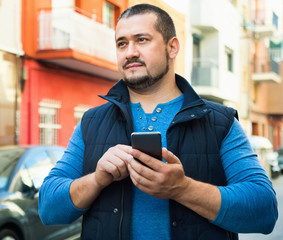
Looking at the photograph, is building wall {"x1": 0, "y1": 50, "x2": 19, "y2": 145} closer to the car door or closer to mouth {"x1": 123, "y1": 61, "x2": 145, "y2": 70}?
the car door

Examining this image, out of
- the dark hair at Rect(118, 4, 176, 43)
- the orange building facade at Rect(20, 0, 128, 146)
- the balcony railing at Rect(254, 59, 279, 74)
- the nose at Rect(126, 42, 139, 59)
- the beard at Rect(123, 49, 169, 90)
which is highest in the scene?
the balcony railing at Rect(254, 59, 279, 74)

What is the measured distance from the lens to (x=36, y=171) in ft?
17.0

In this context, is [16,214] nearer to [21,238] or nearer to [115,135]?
[21,238]

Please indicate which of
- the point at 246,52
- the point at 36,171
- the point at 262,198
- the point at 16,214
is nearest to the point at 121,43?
the point at 262,198

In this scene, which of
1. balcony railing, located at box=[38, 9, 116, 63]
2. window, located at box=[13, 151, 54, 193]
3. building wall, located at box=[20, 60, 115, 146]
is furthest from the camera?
balcony railing, located at box=[38, 9, 116, 63]

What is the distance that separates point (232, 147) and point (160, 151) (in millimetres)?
427

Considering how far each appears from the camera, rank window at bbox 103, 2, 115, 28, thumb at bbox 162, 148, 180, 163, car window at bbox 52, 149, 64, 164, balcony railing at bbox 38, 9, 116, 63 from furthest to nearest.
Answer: window at bbox 103, 2, 115, 28
balcony railing at bbox 38, 9, 116, 63
car window at bbox 52, 149, 64, 164
thumb at bbox 162, 148, 180, 163

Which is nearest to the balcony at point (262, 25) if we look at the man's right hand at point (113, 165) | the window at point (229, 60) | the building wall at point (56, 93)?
the window at point (229, 60)

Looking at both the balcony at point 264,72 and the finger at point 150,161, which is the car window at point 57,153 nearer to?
the finger at point 150,161

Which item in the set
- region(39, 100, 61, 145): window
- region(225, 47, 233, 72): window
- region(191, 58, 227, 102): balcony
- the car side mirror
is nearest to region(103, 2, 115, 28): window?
region(39, 100, 61, 145): window

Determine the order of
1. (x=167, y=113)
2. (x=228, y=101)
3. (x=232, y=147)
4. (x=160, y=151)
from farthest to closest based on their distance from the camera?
(x=228, y=101) < (x=167, y=113) < (x=232, y=147) < (x=160, y=151)

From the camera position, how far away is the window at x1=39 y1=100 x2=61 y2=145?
1138 centimetres

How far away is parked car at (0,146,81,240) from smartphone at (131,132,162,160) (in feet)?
11.0

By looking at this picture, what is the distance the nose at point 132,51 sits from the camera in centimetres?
185
